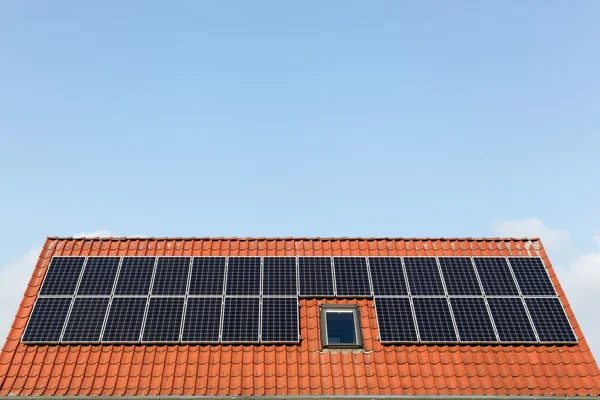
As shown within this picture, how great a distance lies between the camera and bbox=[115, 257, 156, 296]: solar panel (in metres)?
17.5

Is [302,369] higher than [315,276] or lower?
lower

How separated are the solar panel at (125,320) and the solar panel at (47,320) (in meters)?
1.66

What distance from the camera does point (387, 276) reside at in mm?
18219

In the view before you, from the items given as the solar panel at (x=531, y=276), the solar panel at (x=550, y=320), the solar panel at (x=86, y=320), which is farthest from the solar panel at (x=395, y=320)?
the solar panel at (x=86, y=320)

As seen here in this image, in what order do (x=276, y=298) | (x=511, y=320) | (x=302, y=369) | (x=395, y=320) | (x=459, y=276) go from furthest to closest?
(x=459, y=276) < (x=276, y=298) < (x=511, y=320) < (x=395, y=320) < (x=302, y=369)

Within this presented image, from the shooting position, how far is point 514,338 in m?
16.2

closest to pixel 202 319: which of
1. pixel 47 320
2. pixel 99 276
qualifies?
pixel 99 276

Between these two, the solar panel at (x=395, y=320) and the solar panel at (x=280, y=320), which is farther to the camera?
the solar panel at (x=395, y=320)

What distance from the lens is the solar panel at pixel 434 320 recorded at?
16.1 metres

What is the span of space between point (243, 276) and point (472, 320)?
868 centimetres

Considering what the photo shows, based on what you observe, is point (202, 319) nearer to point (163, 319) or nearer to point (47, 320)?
point (163, 319)

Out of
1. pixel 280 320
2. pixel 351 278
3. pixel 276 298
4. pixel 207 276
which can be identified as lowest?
pixel 280 320

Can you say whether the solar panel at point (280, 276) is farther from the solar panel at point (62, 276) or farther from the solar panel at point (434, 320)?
the solar panel at point (62, 276)

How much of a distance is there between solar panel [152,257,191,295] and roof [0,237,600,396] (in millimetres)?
2384
